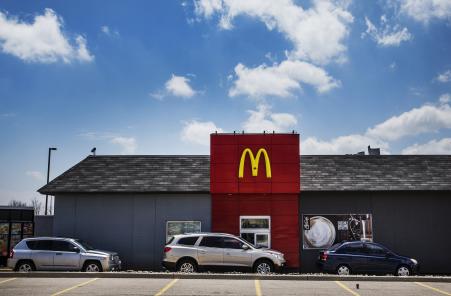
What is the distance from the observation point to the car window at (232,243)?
19.4m

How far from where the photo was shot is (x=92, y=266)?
770 inches

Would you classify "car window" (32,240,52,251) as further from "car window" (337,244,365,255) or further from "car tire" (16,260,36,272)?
"car window" (337,244,365,255)

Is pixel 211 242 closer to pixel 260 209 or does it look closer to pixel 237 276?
pixel 237 276

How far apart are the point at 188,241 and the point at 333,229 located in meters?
7.61

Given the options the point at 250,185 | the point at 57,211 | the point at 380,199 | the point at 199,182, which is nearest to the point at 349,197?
the point at 380,199

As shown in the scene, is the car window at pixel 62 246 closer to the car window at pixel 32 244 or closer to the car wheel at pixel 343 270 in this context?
the car window at pixel 32 244

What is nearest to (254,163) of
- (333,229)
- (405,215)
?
(333,229)

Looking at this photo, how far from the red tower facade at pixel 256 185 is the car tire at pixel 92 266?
18.8ft

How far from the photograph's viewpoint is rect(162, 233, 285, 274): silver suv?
1917cm

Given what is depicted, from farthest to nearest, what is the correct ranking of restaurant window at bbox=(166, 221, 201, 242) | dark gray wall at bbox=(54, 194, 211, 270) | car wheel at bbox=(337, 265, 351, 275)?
restaurant window at bbox=(166, 221, 201, 242), dark gray wall at bbox=(54, 194, 211, 270), car wheel at bbox=(337, 265, 351, 275)

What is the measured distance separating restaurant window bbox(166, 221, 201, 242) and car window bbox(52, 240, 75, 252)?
494 cm

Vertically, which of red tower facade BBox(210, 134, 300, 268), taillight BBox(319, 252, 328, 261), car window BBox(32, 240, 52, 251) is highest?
red tower facade BBox(210, 134, 300, 268)

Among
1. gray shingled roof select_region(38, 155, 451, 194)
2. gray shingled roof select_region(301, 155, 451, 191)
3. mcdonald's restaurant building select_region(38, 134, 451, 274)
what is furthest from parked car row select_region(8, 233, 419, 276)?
gray shingled roof select_region(301, 155, 451, 191)

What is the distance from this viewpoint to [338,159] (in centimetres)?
2666
